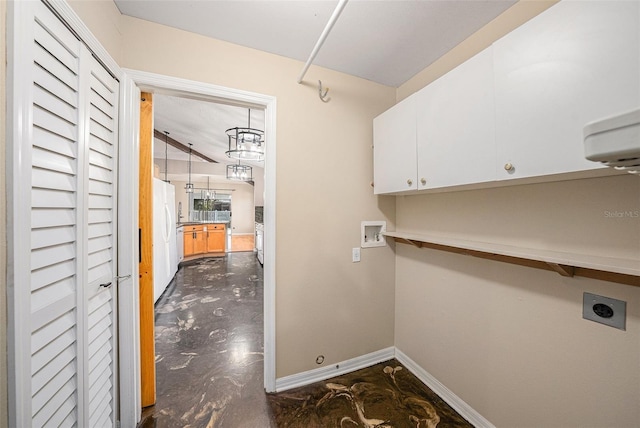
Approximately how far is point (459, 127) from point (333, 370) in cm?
206

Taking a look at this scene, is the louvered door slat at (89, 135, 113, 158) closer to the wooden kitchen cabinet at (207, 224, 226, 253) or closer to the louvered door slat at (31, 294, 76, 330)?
the louvered door slat at (31, 294, 76, 330)

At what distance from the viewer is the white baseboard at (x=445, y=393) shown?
1552mm

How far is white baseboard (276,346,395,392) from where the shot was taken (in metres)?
1.87

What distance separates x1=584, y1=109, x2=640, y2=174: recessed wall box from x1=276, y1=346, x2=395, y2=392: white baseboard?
217 centimetres

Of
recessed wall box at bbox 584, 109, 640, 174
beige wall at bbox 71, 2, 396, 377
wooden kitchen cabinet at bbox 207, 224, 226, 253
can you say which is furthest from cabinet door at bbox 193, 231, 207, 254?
recessed wall box at bbox 584, 109, 640, 174

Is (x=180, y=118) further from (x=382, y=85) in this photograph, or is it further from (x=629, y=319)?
(x=629, y=319)

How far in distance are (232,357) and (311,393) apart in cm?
89

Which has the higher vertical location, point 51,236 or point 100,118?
point 100,118

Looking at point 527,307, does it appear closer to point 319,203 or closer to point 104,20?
point 319,203

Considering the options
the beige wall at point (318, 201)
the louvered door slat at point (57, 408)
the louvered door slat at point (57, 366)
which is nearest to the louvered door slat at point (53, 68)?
the beige wall at point (318, 201)

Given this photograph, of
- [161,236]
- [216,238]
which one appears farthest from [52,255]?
[216,238]

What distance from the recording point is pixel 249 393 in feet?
5.99

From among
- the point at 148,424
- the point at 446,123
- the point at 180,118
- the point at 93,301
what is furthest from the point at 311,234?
the point at 180,118

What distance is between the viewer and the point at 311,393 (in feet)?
6.00
